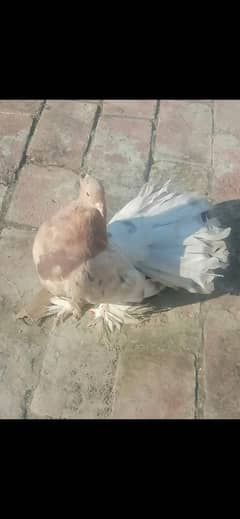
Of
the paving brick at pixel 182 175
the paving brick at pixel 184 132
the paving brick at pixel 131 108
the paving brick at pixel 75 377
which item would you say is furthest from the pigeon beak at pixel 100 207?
the paving brick at pixel 131 108

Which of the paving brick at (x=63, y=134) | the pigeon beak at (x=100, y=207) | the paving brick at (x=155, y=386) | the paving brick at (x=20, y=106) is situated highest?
the paving brick at (x=20, y=106)

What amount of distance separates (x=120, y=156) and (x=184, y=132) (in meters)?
0.46

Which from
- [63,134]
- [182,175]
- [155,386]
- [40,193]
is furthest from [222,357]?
[63,134]

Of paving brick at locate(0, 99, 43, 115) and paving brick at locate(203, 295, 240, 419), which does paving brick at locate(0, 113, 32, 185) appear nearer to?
paving brick at locate(0, 99, 43, 115)

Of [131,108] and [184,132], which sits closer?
[184,132]

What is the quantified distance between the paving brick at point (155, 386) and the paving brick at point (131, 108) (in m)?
1.71

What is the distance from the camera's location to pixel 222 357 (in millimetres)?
2490

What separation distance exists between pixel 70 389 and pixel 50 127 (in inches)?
68.7

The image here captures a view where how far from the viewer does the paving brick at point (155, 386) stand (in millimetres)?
Answer: 2342

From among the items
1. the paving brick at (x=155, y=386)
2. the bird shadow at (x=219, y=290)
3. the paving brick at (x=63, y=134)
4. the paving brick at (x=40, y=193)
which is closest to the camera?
the paving brick at (x=155, y=386)

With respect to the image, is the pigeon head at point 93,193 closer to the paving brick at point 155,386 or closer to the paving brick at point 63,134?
the paving brick at point 155,386

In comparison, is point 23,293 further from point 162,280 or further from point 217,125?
point 217,125

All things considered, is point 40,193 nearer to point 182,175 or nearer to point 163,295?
point 182,175

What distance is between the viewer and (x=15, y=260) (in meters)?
2.79
